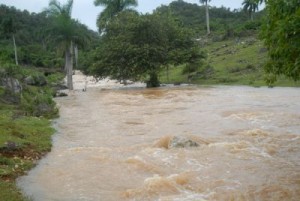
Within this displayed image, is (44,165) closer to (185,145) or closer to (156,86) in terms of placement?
(185,145)

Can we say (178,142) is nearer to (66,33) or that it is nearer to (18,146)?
(18,146)

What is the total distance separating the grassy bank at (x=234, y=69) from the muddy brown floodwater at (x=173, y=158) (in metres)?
18.6

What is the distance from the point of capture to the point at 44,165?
41.8ft

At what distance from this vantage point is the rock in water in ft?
46.7

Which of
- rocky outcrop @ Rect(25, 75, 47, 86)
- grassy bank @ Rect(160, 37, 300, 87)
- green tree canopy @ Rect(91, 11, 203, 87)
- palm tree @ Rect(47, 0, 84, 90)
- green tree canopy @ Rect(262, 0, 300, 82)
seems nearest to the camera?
green tree canopy @ Rect(262, 0, 300, 82)

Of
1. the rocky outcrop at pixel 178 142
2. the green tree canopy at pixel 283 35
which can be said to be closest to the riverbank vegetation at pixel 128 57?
the green tree canopy at pixel 283 35

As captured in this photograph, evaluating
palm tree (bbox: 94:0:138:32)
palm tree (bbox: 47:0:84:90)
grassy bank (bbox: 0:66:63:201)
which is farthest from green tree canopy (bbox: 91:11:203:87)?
palm tree (bbox: 94:0:138:32)

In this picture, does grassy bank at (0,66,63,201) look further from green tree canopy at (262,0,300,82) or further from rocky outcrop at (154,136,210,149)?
green tree canopy at (262,0,300,82)

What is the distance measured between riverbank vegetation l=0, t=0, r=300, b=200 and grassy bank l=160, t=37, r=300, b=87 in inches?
4.5

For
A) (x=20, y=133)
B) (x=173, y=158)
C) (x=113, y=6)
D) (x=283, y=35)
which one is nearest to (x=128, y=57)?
(x=113, y=6)

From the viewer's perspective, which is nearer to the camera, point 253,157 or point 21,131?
point 253,157

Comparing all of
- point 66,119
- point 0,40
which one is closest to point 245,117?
point 66,119

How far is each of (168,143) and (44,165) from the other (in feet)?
13.6

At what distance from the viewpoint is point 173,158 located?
1298 centimetres
